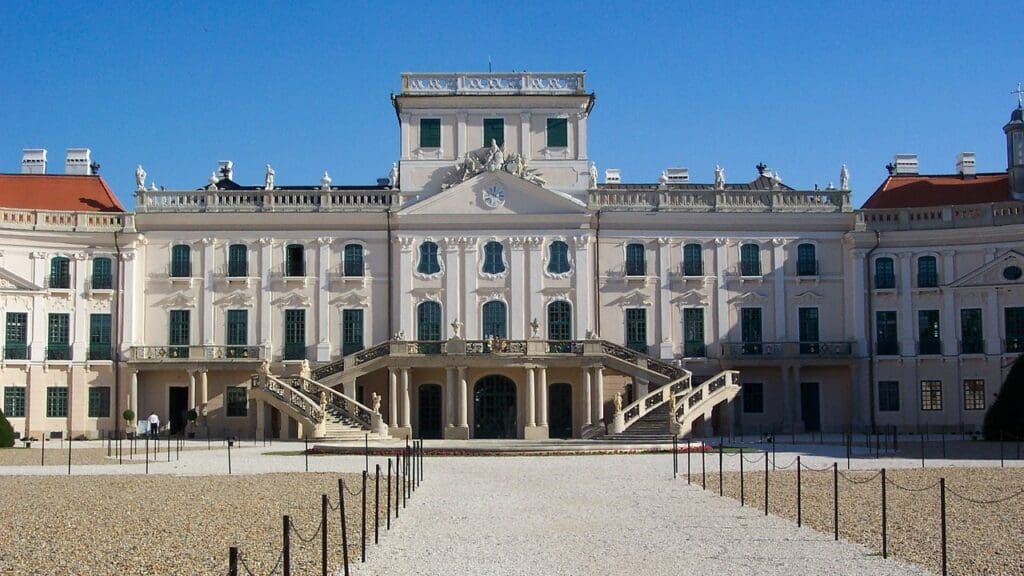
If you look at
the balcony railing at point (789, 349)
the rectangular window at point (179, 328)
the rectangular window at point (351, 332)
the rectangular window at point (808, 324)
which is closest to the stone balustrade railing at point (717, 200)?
the rectangular window at point (808, 324)

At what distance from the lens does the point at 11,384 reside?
51.0 meters

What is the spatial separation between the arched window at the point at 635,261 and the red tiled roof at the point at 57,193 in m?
21.0

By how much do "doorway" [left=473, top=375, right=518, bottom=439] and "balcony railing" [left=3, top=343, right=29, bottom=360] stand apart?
57.1 feet

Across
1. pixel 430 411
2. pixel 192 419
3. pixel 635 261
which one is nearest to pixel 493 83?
pixel 635 261

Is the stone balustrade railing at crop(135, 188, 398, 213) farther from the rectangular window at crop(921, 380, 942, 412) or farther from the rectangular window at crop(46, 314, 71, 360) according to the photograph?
the rectangular window at crop(921, 380, 942, 412)

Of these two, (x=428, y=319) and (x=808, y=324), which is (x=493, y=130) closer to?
(x=428, y=319)

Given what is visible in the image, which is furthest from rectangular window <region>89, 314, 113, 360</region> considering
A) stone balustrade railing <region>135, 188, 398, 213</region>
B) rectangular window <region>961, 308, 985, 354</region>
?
rectangular window <region>961, 308, 985, 354</region>

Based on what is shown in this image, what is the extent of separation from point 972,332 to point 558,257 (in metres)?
16.6

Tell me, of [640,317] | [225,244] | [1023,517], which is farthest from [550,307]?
[1023,517]

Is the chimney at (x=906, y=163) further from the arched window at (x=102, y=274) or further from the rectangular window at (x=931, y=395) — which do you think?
the arched window at (x=102, y=274)

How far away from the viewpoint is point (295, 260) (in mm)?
53188

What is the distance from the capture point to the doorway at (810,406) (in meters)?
52.9

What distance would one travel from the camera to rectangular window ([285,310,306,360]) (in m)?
52.7

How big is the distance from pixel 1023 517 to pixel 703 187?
3785 cm
